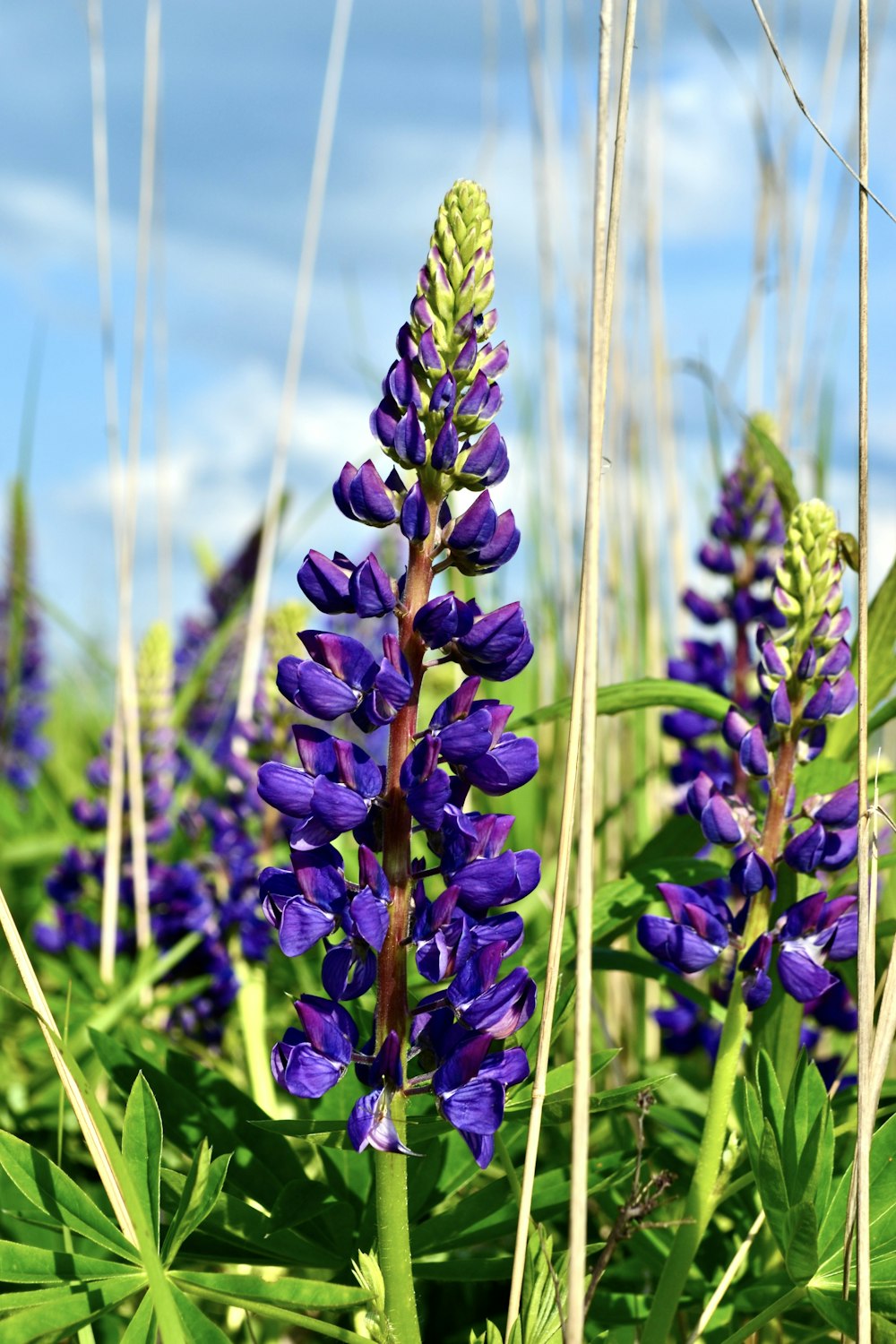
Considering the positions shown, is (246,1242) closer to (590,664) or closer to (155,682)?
(590,664)

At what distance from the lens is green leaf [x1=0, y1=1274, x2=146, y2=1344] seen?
38.8 inches

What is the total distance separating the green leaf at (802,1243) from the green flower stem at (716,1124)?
0.12m


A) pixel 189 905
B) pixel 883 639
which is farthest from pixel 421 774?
pixel 189 905

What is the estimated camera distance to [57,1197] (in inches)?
43.4

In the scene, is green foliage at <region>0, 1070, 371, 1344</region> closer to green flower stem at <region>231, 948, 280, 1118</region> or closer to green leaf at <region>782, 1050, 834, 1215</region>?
green leaf at <region>782, 1050, 834, 1215</region>

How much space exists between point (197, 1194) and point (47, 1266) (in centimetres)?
15

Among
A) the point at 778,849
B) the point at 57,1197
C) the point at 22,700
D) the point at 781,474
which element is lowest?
the point at 57,1197

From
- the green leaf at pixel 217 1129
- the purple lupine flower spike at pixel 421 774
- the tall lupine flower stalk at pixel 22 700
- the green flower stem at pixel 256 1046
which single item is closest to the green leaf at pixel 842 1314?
the purple lupine flower spike at pixel 421 774

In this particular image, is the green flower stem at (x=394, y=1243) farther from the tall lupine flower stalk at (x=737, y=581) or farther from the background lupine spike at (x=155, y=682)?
the background lupine spike at (x=155, y=682)

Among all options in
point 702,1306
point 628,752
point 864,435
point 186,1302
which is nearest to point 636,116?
point 628,752

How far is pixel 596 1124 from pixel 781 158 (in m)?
2.35

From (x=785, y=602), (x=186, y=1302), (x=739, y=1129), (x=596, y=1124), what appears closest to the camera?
(x=186, y=1302)

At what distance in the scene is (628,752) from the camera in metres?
3.05

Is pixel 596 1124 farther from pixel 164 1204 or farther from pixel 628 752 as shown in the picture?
pixel 628 752
